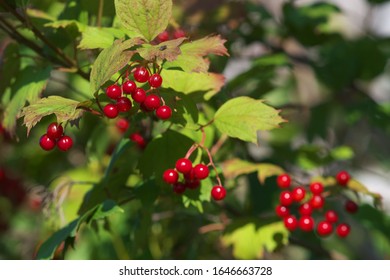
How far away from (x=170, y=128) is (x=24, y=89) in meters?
0.44

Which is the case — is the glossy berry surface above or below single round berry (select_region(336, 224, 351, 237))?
above

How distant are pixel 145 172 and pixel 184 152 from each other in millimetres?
132

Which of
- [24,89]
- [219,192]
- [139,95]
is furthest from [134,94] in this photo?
[24,89]

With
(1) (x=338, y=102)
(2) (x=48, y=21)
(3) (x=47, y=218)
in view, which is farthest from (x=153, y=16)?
(1) (x=338, y=102)

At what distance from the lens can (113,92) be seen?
134cm

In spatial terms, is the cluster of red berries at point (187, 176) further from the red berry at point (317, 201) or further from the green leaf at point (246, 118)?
the red berry at point (317, 201)

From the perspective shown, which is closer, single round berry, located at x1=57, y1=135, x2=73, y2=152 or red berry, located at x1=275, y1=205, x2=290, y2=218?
single round berry, located at x1=57, y1=135, x2=73, y2=152

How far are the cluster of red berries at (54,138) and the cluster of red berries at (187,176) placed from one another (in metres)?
0.27

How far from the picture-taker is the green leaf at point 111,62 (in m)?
1.23

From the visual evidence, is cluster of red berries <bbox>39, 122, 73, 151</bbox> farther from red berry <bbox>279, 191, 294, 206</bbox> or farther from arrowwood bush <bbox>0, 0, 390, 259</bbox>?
red berry <bbox>279, 191, 294, 206</bbox>

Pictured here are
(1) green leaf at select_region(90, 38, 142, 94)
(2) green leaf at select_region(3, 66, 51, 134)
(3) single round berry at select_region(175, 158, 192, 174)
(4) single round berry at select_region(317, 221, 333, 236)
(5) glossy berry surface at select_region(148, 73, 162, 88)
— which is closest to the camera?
(1) green leaf at select_region(90, 38, 142, 94)

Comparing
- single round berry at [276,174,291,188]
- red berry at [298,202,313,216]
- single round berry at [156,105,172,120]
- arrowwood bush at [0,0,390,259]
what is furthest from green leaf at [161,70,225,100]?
red berry at [298,202,313,216]

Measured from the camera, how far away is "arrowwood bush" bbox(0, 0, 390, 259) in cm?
139

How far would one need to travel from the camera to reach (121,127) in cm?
200
